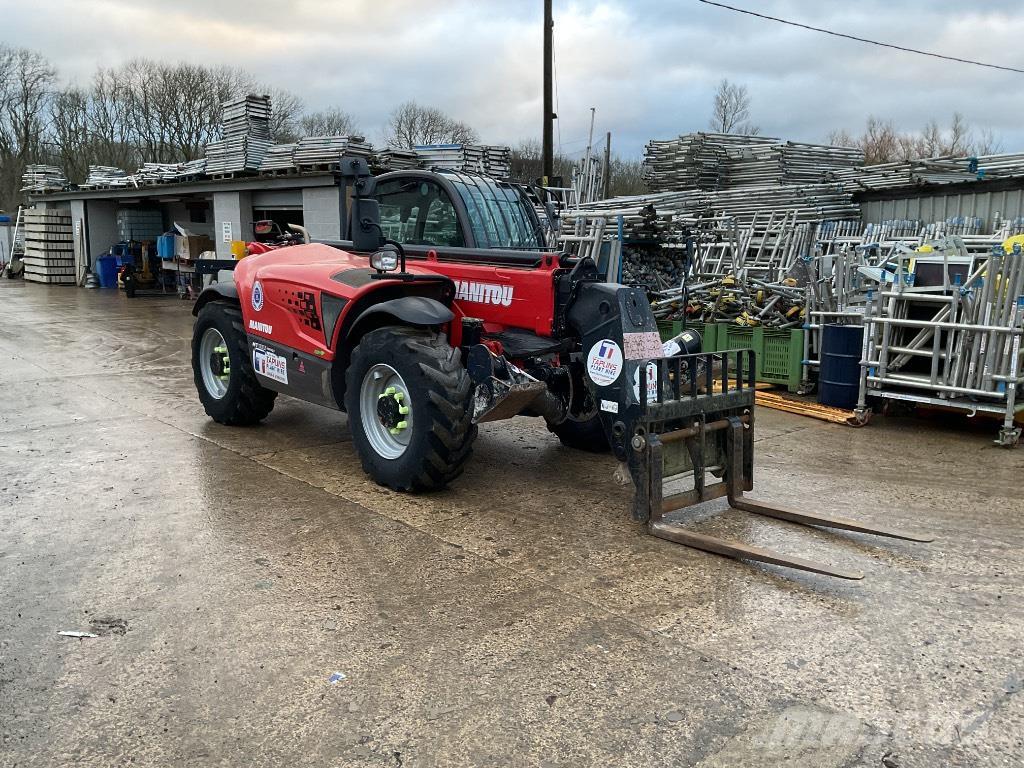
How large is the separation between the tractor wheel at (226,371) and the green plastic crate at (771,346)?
16.3 ft

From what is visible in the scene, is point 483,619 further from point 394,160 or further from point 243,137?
point 243,137

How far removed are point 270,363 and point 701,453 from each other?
3649 mm

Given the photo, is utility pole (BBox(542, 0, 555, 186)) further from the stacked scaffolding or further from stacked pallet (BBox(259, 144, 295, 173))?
stacked pallet (BBox(259, 144, 295, 173))

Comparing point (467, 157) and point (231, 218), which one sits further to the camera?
point (231, 218)

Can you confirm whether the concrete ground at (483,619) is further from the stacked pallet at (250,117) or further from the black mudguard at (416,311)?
the stacked pallet at (250,117)

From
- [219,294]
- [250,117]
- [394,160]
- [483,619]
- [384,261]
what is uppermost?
[250,117]

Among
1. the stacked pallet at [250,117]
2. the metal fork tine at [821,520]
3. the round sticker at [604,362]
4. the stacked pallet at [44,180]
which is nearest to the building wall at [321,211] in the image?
the stacked pallet at [250,117]

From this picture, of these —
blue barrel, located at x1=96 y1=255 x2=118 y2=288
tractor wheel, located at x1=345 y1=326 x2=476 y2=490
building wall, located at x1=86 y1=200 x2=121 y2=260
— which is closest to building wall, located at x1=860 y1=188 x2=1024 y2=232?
tractor wheel, located at x1=345 y1=326 x2=476 y2=490

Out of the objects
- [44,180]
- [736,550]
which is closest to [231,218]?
[44,180]

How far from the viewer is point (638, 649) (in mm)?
3748

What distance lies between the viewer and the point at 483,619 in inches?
159

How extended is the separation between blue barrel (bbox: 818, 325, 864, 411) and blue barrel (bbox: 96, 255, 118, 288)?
2258 cm

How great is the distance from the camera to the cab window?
643cm

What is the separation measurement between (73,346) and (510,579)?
10997 mm
